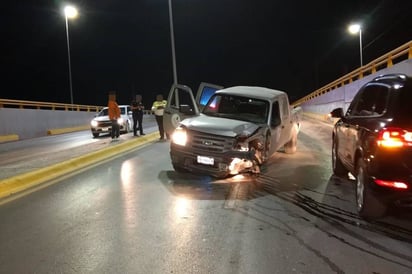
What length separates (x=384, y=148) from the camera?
5.56 meters

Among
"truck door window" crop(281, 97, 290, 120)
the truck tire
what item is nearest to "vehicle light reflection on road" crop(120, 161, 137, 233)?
"truck door window" crop(281, 97, 290, 120)

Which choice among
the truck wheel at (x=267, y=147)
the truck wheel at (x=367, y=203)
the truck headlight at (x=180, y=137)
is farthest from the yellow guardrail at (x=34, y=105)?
the truck wheel at (x=367, y=203)

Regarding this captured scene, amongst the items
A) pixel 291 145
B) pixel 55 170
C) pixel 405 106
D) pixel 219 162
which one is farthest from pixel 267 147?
pixel 55 170

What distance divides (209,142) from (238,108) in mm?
1996

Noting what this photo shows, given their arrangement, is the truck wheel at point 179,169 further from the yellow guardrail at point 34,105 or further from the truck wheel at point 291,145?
the yellow guardrail at point 34,105

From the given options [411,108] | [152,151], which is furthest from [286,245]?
[152,151]

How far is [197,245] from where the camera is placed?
16.9 ft

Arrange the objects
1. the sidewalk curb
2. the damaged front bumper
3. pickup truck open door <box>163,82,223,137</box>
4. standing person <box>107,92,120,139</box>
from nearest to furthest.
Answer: the sidewalk curb
the damaged front bumper
pickup truck open door <box>163,82,223,137</box>
standing person <box>107,92,120,139</box>

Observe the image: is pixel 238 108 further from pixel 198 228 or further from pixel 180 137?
pixel 198 228

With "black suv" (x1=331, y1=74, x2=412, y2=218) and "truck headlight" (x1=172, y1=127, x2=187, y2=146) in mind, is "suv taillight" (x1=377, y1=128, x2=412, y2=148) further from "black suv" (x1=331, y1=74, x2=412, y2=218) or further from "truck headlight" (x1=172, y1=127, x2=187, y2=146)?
"truck headlight" (x1=172, y1=127, x2=187, y2=146)

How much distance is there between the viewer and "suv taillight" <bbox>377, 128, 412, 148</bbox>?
5398 mm

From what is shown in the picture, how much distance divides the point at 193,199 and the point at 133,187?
59.0 inches

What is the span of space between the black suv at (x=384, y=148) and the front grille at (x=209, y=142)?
7.74 ft

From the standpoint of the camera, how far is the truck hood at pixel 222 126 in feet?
28.5
